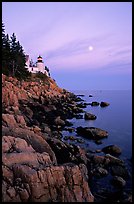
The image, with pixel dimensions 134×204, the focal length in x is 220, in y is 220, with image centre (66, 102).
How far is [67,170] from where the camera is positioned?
1109cm

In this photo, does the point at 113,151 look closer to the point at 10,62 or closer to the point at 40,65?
the point at 10,62

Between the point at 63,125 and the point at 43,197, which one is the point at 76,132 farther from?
the point at 43,197

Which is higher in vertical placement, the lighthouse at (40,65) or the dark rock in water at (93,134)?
the lighthouse at (40,65)

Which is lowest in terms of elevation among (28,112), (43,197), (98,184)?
(98,184)

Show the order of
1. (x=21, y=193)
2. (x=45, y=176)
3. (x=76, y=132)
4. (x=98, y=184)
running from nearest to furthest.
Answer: (x=21, y=193) < (x=45, y=176) < (x=98, y=184) < (x=76, y=132)

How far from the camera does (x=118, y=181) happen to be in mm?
14383

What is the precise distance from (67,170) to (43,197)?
1.73 metres

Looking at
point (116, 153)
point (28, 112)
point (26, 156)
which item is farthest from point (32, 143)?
point (28, 112)

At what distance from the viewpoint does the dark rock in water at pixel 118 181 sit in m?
14.2

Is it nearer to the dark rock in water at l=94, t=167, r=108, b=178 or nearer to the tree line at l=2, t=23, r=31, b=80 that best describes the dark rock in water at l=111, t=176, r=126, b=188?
the dark rock in water at l=94, t=167, r=108, b=178

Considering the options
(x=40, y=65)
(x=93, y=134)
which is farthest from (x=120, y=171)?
(x=40, y=65)

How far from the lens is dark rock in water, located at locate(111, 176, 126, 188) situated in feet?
46.7

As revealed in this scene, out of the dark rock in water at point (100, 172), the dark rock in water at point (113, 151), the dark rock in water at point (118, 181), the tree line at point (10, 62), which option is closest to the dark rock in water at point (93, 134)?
the dark rock in water at point (113, 151)

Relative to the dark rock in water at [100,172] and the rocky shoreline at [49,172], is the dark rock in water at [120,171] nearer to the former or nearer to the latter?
the rocky shoreline at [49,172]
